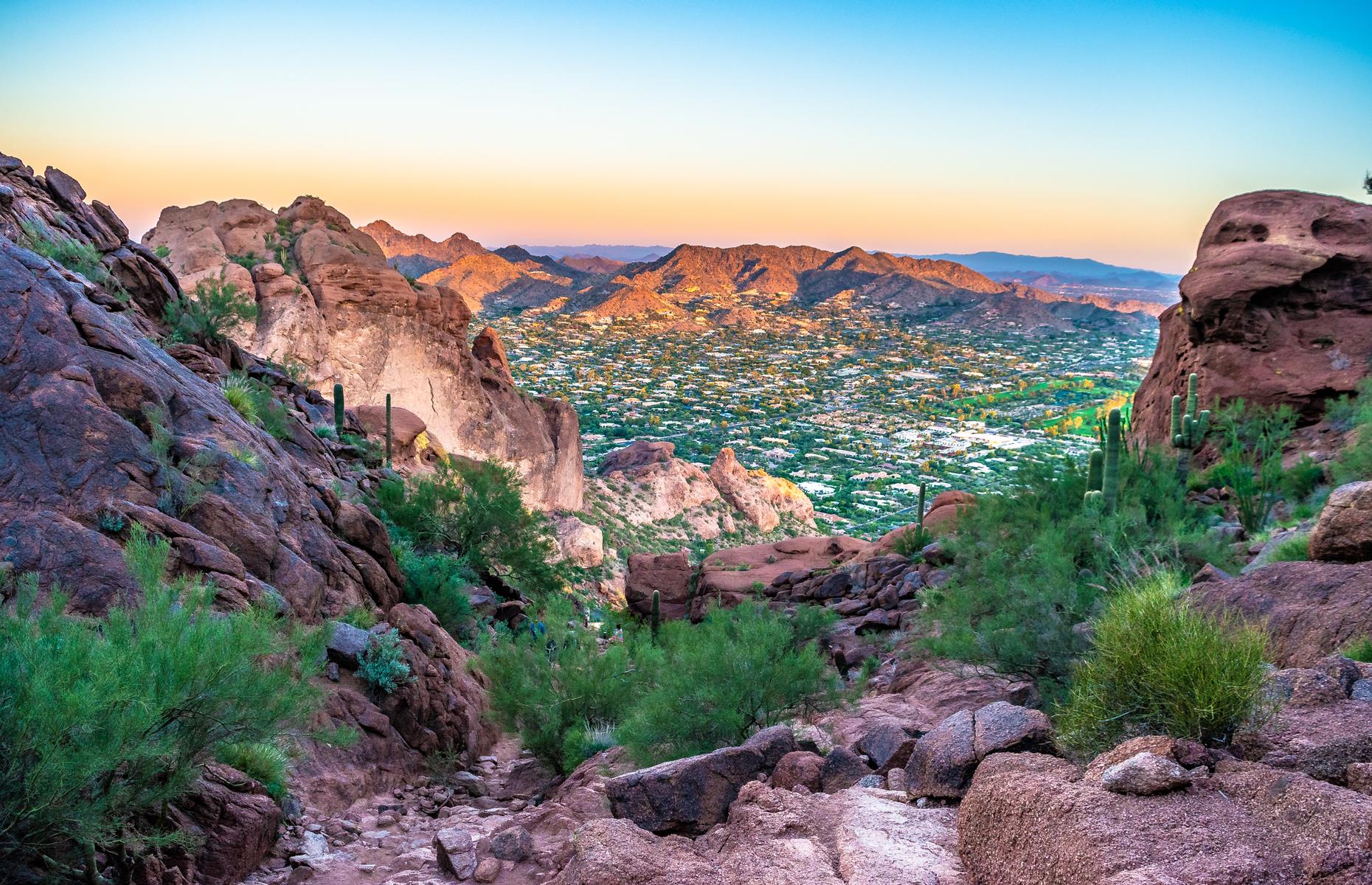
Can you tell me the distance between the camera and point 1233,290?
21.4 meters

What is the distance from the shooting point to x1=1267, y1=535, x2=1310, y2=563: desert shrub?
1061 centimetres

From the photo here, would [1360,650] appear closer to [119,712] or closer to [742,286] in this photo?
[119,712]

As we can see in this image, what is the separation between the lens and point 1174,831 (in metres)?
4.24

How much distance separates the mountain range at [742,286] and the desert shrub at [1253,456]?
10132 cm

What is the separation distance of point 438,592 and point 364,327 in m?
26.7

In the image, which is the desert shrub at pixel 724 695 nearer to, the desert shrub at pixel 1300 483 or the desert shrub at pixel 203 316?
the desert shrub at pixel 1300 483

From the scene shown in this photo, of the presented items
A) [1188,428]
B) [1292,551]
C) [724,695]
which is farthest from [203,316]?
[1188,428]

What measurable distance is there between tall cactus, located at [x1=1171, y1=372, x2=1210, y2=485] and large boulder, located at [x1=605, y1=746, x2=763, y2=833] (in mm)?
16047

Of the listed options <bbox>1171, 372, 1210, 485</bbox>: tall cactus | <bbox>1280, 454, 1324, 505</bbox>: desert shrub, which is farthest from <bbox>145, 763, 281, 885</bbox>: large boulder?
<bbox>1171, 372, 1210, 485</bbox>: tall cactus

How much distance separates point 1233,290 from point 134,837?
23601 millimetres

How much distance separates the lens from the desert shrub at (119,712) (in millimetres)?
4664

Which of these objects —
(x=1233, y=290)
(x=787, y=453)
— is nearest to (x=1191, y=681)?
(x=1233, y=290)

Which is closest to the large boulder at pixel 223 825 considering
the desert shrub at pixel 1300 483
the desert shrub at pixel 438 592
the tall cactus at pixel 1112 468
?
the desert shrub at pixel 438 592

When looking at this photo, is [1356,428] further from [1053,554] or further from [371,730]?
[371,730]
